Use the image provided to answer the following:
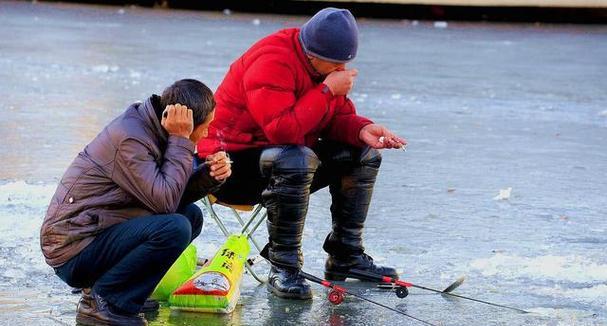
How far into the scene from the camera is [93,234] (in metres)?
4.50

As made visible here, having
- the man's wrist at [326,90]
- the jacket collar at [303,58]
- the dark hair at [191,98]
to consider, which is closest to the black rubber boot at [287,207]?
the man's wrist at [326,90]

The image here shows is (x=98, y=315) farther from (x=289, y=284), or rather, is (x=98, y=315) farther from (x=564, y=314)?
(x=564, y=314)

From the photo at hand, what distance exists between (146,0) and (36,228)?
17130 mm

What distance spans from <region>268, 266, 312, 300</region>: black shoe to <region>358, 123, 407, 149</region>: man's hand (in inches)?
24.3

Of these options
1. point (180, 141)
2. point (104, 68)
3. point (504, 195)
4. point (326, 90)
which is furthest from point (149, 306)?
point (104, 68)

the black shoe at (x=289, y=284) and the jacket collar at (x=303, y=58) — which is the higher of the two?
the jacket collar at (x=303, y=58)

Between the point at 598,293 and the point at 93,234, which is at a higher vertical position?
the point at 93,234

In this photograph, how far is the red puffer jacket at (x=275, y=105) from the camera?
5.05 meters

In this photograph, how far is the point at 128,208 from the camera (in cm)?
453

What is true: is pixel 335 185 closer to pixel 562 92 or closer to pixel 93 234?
pixel 93 234

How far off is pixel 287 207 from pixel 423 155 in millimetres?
3820

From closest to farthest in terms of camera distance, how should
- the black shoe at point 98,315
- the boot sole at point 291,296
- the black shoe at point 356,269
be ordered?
1. the black shoe at point 98,315
2. the boot sole at point 291,296
3. the black shoe at point 356,269

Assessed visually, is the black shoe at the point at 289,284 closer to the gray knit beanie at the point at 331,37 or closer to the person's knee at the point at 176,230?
the person's knee at the point at 176,230

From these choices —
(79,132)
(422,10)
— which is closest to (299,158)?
(79,132)
